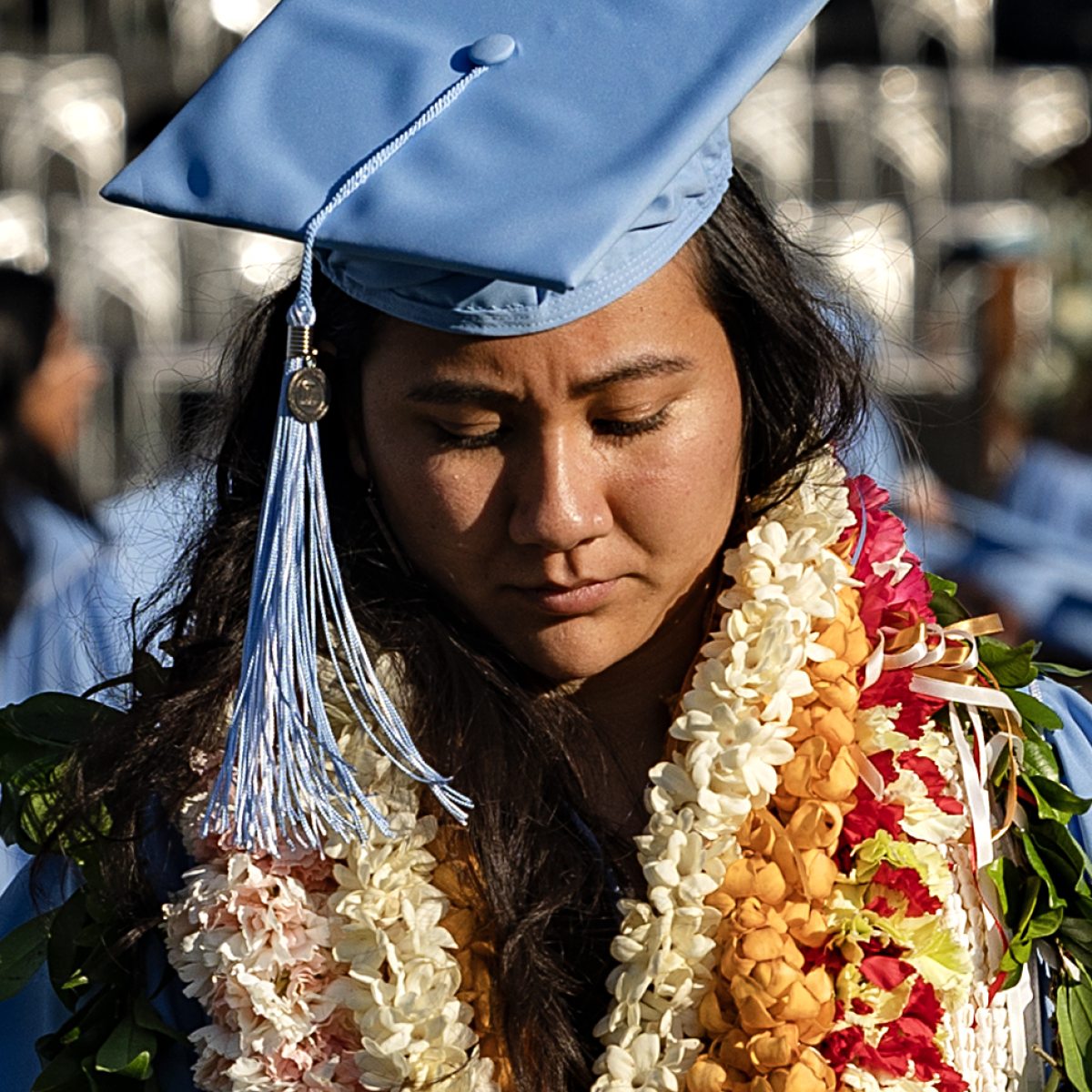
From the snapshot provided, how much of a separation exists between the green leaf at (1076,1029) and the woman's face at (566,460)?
558 millimetres

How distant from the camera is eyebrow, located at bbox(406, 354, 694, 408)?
5.54 feet

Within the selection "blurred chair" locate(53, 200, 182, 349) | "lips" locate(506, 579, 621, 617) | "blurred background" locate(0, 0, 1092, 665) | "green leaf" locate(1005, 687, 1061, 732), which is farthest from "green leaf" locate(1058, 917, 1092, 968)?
"blurred chair" locate(53, 200, 182, 349)

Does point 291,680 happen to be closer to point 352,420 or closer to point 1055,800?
point 352,420

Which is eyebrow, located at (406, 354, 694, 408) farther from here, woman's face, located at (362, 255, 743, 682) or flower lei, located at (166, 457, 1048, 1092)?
flower lei, located at (166, 457, 1048, 1092)

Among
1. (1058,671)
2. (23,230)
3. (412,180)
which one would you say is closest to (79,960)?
(412,180)

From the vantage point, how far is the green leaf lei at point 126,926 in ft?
6.02

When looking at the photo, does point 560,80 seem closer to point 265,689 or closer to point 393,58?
point 393,58

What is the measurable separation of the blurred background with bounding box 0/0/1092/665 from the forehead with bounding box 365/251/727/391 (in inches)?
173

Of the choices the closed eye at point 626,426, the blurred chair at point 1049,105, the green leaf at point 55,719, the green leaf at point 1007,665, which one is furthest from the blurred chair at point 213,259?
the closed eye at point 626,426

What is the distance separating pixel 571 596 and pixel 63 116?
248 inches

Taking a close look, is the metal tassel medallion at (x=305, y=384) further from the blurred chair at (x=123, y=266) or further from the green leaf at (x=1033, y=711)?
the blurred chair at (x=123, y=266)

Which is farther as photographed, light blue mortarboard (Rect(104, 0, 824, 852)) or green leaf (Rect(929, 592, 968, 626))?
green leaf (Rect(929, 592, 968, 626))

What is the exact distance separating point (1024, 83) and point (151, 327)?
3.75 m

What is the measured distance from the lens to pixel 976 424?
6.48 metres
